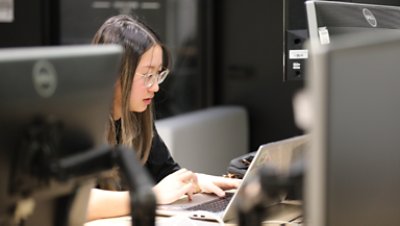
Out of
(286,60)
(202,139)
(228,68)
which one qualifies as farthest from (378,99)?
(228,68)

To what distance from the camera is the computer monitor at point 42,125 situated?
3.86 ft

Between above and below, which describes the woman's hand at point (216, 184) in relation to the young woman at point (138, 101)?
below

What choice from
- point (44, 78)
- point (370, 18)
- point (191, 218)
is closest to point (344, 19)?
point (370, 18)

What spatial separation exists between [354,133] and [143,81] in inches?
48.8

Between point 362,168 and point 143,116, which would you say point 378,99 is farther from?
point 143,116

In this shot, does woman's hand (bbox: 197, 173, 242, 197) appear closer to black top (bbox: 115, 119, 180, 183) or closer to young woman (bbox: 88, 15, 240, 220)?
young woman (bbox: 88, 15, 240, 220)

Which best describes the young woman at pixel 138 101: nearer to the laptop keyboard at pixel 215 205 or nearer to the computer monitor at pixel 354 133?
the laptop keyboard at pixel 215 205

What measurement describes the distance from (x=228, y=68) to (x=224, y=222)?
2772 mm

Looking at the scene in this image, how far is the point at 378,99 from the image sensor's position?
1177 mm

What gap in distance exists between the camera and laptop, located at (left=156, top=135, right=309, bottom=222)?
5.99 feet

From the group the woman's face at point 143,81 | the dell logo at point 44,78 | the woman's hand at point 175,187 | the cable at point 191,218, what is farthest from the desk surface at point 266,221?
the dell logo at point 44,78

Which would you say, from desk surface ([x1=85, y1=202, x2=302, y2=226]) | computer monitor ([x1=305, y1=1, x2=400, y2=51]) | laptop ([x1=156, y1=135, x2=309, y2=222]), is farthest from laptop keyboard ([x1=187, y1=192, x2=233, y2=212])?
computer monitor ([x1=305, y1=1, x2=400, y2=51])

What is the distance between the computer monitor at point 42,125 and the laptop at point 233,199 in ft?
1.75

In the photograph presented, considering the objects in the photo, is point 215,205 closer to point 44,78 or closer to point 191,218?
point 191,218
